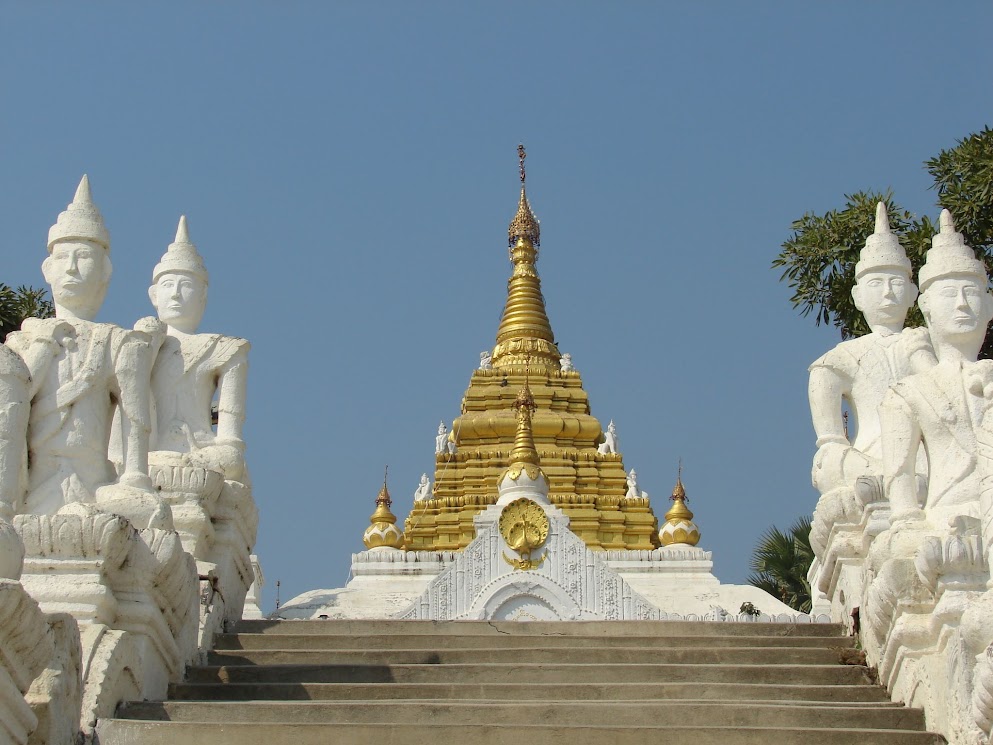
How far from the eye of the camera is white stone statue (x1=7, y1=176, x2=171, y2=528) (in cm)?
1046

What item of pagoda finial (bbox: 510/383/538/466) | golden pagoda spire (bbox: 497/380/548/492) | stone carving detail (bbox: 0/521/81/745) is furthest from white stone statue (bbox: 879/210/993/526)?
pagoda finial (bbox: 510/383/538/466)

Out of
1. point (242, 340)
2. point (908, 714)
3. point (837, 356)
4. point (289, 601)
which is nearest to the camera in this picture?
point (908, 714)

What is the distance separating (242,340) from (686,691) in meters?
5.48

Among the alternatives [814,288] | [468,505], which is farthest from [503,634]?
[468,505]

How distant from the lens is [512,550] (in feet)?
84.6

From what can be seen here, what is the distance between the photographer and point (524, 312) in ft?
154

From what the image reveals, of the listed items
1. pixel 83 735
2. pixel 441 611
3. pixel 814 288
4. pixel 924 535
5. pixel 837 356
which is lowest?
pixel 83 735

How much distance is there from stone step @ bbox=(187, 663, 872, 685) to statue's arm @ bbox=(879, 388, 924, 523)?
1.20m

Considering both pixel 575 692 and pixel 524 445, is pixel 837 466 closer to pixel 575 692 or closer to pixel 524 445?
pixel 575 692

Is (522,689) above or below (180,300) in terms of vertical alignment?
below

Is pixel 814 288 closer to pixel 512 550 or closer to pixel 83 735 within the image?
pixel 512 550

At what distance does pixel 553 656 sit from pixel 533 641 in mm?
432

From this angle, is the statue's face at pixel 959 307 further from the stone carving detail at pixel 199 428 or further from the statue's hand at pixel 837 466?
the stone carving detail at pixel 199 428

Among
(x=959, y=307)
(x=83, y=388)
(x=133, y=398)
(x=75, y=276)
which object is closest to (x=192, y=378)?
(x=75, y=276)
